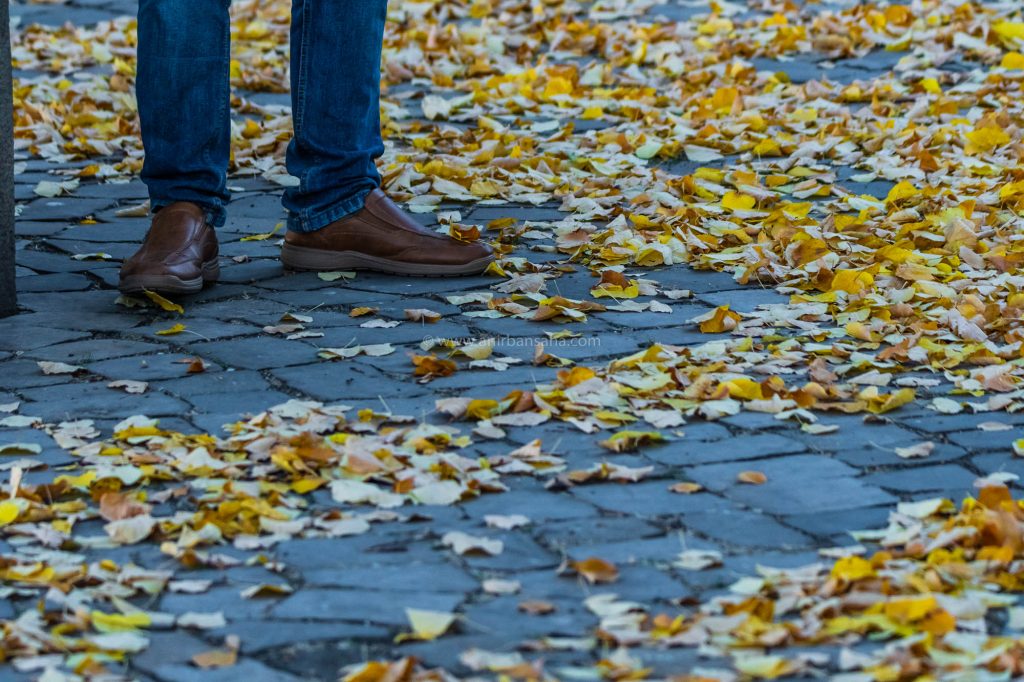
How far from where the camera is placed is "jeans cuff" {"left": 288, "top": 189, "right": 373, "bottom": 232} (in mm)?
3641

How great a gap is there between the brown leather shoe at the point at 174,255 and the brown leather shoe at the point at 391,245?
0.29m

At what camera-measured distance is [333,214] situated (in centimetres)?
364

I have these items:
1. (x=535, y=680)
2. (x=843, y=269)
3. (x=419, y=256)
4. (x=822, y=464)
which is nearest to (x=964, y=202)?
(x=843, y=269)

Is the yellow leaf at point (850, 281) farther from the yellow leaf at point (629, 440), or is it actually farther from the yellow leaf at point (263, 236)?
the yellow leaf at point (263, 236)

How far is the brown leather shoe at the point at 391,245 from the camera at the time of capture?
11.9 ft

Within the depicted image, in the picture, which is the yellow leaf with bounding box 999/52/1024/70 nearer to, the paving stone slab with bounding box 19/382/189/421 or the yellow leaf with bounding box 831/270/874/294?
the yellow leaf with bounding box 831/270/874/294

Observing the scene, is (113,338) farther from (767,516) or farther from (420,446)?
(767,516)

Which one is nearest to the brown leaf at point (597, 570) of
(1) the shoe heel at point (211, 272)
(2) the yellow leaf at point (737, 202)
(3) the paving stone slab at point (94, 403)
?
(3) the paving stone slab at point (94, 403)

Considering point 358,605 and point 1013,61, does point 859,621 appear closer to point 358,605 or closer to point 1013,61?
point 358,605

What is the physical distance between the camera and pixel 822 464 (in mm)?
2461

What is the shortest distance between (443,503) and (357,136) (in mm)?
1495

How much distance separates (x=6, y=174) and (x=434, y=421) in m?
1.33

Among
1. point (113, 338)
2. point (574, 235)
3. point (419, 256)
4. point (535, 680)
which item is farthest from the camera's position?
point (574, 235)

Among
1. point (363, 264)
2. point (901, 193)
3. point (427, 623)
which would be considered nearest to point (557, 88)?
point (901, 193)
